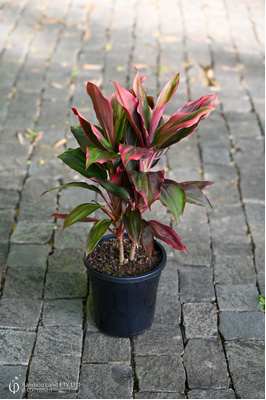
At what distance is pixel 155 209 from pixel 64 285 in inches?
42.3

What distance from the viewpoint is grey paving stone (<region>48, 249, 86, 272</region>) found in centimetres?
357

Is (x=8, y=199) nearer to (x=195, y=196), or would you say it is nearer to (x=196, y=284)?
(x=196, y=284)

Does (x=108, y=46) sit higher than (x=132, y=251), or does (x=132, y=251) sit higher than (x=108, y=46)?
(x=132, y=251)

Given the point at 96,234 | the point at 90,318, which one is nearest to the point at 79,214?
the point at 96,234

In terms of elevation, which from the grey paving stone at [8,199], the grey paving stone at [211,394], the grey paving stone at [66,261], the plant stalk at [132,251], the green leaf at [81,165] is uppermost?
the green leaf at [81,165]

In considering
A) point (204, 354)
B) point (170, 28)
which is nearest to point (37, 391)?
point (204, 354)

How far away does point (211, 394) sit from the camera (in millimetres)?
2803

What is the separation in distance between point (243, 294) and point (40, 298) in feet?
4.17

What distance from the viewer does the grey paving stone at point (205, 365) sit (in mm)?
2862

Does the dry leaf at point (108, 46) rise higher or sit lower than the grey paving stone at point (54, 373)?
lower

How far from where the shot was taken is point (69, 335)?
3.10 m

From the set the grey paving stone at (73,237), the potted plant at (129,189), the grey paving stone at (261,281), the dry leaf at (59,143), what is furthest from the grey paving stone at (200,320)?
the dry leaf at (59,143)

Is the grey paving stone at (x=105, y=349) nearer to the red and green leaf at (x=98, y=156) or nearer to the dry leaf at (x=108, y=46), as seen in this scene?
the red and green leaf at (x=98, y=156)

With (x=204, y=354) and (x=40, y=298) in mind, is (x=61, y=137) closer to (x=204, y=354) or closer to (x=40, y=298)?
(x=40, y=298)
